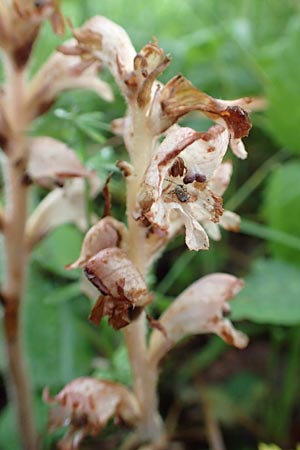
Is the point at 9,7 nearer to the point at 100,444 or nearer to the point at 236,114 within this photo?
the point at 236,114

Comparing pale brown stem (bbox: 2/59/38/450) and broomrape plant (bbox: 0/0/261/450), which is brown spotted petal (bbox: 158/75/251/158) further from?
pale brown stem (bbox: 2/59/38/450)

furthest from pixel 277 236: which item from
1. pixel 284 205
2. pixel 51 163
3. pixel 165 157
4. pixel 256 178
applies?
pixel 165 157

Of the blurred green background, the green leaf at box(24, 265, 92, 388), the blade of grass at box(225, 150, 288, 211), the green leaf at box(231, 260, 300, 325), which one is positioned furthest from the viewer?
the blade of grass at box(225, 150, 288, 211)

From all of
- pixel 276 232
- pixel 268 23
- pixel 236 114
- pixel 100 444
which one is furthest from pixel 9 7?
pixel 268 23

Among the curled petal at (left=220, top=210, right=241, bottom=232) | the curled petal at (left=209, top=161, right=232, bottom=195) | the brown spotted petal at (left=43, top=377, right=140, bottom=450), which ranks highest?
the curled petal at (left=209, top=161, right=232, bottom=195)

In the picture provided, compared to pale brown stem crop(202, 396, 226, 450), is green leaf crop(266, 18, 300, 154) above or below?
above

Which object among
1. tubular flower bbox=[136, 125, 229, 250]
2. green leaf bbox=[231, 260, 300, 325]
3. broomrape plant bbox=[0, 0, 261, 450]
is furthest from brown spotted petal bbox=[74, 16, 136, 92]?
green leaf bbox=[231, 260, 300, 325]

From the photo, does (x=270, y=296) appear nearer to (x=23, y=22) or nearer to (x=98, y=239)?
(x=98, y=239)

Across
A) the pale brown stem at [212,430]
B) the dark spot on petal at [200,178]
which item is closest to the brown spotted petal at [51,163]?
the dark spot on petal at [200,178]

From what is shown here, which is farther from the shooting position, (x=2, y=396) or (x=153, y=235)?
(x=2, y=396)
